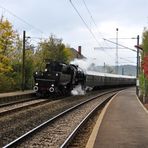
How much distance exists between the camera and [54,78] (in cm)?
4091

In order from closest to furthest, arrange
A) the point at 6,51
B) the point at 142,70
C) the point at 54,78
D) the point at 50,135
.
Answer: the point at 50,135 < the point at 54,78 < the point at 142,70 < the point at 6,51

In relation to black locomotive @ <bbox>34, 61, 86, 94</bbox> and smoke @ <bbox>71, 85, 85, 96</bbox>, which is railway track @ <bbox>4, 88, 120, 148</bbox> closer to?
black locomotive @ <bbox>34, 61, 86, 94</bbox>

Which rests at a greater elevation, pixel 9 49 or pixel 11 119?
pixel 9 49

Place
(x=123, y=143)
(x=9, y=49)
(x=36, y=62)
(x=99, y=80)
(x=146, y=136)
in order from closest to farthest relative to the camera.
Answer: (x=123, y=143) < (x=146, y=136) < (x=9, y=49) < (x=36, y=62) < (x=99, y=80)

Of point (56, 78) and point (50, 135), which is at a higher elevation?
point (56, 78)

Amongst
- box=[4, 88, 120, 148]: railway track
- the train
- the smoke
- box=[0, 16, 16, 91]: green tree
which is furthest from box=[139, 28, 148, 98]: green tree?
box=[4, 88, 120, 148]: railway track

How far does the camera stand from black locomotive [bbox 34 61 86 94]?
41.0 metres

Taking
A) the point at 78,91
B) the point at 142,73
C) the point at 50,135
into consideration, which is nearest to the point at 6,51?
the point at 78,91

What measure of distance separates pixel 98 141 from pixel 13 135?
11.1ft

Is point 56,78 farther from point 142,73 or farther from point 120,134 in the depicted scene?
point 120,134

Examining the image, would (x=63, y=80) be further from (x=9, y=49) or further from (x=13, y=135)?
(x=13, y=135)

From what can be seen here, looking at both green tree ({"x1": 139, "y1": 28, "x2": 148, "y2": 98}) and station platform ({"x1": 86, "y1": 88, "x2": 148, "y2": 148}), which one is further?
green tree ({"x1": 139, "y1": 28, "x2": 148, "y2": 98})

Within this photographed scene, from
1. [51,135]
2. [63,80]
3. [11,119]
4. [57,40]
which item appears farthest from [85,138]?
[57,40]

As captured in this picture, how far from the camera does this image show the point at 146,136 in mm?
15367
